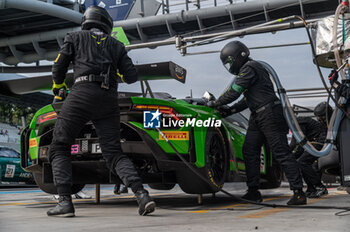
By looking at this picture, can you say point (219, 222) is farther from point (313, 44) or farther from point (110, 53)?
point (313, 44)

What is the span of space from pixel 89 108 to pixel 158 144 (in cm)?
81

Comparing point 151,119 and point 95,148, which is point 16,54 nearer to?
point 95,148

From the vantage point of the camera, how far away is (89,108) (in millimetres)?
3969

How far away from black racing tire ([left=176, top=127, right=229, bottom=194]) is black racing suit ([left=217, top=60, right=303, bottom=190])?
0.39 meters

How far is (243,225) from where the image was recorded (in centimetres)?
325

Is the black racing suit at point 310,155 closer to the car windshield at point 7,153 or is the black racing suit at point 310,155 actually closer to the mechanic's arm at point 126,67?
the mechanic's arm at point 126,67

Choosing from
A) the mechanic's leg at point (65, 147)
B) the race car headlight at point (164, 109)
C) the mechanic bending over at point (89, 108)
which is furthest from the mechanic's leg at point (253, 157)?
the mechanic's leg at point (65, 147)

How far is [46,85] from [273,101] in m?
3.17

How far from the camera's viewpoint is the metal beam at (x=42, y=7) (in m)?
32.2

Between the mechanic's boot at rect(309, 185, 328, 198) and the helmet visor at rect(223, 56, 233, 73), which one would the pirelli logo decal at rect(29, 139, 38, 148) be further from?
the mechanic's boot at rect(309, 185, 328, 198)

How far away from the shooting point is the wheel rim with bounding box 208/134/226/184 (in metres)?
4.90

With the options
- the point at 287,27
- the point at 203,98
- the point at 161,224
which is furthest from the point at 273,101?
the point at 287,27

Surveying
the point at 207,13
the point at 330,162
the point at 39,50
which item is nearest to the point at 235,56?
the point at 330,162

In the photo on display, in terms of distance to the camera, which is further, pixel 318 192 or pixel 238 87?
pixel 318 192
